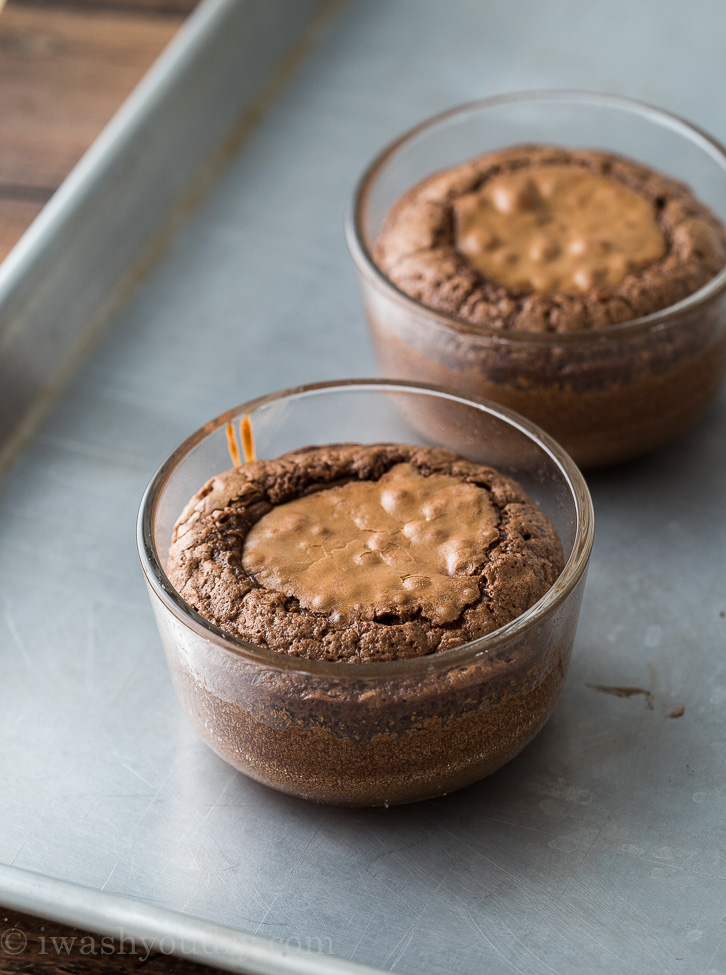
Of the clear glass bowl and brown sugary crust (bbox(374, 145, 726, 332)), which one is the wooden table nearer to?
brown sugary crust (bbox(374, 145, 726, 332))

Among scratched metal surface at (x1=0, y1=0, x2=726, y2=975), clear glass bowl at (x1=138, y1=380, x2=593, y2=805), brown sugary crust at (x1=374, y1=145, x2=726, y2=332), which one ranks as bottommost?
scratched metal surface at (x1=0, y1=0, x2=726, y2=975)

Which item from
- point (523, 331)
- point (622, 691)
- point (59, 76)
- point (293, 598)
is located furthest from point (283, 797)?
point (59, 76)

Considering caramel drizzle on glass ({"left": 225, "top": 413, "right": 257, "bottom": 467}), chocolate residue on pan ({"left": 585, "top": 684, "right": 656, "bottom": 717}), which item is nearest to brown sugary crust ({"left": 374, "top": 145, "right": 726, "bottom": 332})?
caramel drizzle on glass ({"left": 225, "top": 413, "right": 257, "bottom": 467})

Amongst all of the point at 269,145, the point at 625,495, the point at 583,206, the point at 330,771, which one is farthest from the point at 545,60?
the point at 330,771

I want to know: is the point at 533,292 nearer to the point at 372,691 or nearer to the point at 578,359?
the point at 578,359

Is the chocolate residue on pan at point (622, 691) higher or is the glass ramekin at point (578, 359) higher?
the glass ramekin at point (578, 359)

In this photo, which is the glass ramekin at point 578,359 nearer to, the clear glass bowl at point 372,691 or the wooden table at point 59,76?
the clear glass bowl at point 372,691

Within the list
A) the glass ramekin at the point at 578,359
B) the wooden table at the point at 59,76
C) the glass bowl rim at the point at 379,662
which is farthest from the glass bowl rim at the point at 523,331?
the wooden table at the point at 59,76
